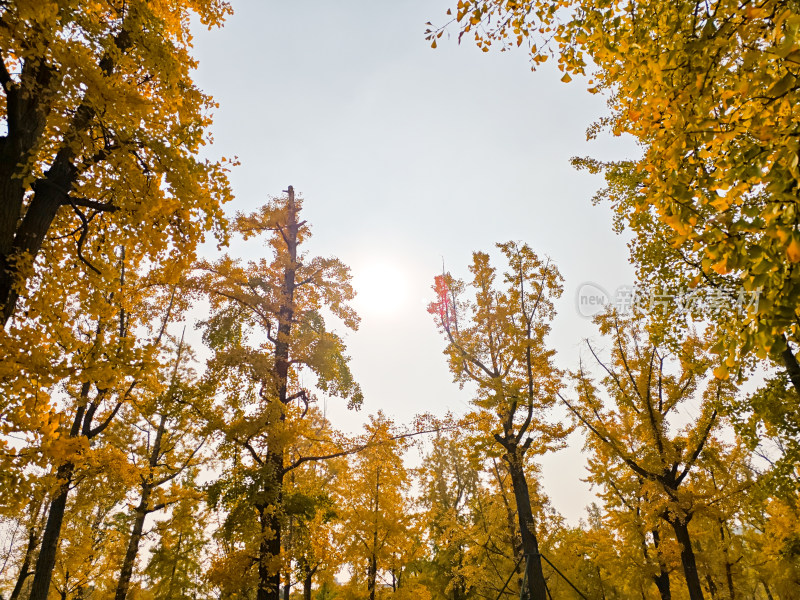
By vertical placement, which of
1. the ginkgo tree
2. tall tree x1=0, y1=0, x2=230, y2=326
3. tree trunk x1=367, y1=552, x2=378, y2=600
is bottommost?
tree trunk x1=367, y1=552, x2=378, y2=600

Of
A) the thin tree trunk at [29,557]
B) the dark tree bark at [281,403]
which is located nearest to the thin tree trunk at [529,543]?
the dark tree bark at [281,403]

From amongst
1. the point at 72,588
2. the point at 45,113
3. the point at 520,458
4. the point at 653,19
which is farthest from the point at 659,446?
the point at 72,588

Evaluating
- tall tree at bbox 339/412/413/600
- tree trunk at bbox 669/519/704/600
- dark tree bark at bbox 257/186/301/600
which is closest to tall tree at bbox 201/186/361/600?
dark tree bark at bbox 257/186/301/600

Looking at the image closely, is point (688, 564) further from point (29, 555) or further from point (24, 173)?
point (29, 555)

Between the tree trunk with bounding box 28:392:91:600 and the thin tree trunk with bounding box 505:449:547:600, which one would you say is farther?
the thin tree trunk with bounding box 505:449:547:600

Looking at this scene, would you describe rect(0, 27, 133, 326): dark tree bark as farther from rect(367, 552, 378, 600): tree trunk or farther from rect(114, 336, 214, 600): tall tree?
rect(367, 552, 378, 600): tree trunk

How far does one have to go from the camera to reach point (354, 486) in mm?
13672

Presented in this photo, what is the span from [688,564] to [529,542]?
4.44m

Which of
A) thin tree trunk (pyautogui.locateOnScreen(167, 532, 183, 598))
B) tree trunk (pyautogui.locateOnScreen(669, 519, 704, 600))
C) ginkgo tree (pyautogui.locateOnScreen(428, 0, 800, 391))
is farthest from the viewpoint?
thin tree trunk (pyautogui.locateOnScreen(167, 532, 183, 598))

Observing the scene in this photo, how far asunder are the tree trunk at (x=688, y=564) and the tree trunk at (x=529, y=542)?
3.86 meters

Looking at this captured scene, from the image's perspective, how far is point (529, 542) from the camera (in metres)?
9.21

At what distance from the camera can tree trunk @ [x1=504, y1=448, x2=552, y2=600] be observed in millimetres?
8992

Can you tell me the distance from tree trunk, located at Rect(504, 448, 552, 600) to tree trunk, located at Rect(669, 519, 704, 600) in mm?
3864

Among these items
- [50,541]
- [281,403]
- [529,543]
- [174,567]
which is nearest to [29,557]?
[50,541]
